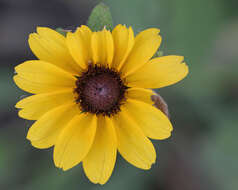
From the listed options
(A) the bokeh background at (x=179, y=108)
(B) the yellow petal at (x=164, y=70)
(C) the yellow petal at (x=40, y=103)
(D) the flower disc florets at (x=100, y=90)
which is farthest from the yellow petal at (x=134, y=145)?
(A) the bokeh background at (x=179, y=108)

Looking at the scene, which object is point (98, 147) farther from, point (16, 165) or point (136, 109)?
point (16, 165)

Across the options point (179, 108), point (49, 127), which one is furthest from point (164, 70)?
point (179, 108)

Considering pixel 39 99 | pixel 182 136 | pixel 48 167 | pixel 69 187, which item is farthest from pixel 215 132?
pixel 39 99

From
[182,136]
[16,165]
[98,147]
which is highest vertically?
[98,147]

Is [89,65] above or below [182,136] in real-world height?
above

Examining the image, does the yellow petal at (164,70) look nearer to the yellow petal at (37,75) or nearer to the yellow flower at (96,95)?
the yellow flower at (96,95)

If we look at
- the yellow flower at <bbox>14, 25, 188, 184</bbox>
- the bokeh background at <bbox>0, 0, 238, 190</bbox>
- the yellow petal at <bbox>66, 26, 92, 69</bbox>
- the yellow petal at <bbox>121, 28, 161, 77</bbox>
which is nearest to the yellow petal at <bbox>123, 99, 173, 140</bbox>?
the yellow flower at <bbox>14, 25, 188, 184</bbox>

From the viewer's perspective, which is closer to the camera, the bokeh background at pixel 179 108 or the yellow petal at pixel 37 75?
the yellow petal at pixel 37 75
